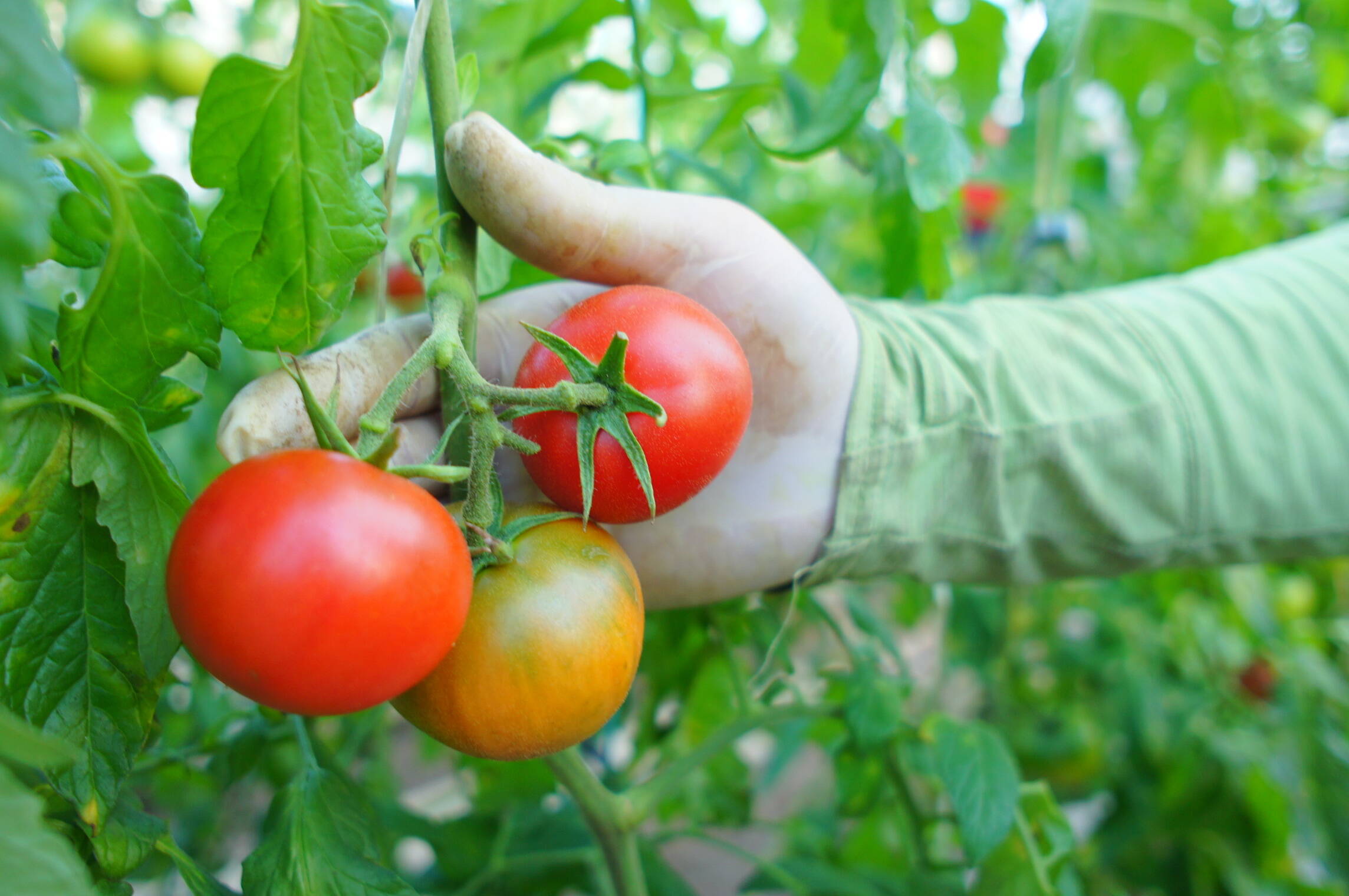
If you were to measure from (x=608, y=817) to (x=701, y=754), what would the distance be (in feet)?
0.35

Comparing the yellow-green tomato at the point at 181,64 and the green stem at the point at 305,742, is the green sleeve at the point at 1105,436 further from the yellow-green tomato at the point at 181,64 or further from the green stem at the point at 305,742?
the yellow-green tomato at the point at 181,64

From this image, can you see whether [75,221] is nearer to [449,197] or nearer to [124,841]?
[449,197]

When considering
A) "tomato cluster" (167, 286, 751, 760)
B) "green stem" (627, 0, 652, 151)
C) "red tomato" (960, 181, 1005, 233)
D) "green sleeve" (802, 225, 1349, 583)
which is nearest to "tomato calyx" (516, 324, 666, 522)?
"tomato cluster" (167, 286, 751, 760)

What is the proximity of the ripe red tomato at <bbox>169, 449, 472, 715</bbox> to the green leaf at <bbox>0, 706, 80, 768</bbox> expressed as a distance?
0.28ft

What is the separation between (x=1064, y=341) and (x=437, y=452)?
779mm

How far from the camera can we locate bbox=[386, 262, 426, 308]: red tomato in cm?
158

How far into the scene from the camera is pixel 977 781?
0.76 metres

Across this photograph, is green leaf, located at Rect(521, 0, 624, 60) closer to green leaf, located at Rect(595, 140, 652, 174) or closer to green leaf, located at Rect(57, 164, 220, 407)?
green leaf, located at Rect(595, 140, 652, 174)

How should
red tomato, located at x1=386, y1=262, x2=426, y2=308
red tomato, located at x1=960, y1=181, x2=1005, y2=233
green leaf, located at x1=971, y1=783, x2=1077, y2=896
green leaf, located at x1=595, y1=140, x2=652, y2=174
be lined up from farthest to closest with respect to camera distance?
red tomato, located at x1=960, y1=181, x2=1005, y2=233
red tomato, located at x1=386, y1=262, x2=426, y2=308
green leaf, located at x1=971, y1=783, x2=1077, y2=896
green leaf, located at x1=595, y1=140, x2=652, y2=174

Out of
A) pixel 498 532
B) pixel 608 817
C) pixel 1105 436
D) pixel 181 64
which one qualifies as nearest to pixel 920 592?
pixel 1105 436

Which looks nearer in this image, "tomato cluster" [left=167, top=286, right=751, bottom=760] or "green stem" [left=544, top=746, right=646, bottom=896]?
"tomato cluster" [left=167, top=286, right=751, bottom=760]

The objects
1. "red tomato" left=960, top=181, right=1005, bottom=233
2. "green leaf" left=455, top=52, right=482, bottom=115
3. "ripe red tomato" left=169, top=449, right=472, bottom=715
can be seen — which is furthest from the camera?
"red tomato" left=960, top=181, right=1005, bottom=233

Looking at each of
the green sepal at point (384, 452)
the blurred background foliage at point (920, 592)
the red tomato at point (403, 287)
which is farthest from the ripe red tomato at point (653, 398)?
the red tomato at point (403, 287)

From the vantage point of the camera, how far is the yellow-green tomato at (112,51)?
5.26 feet
